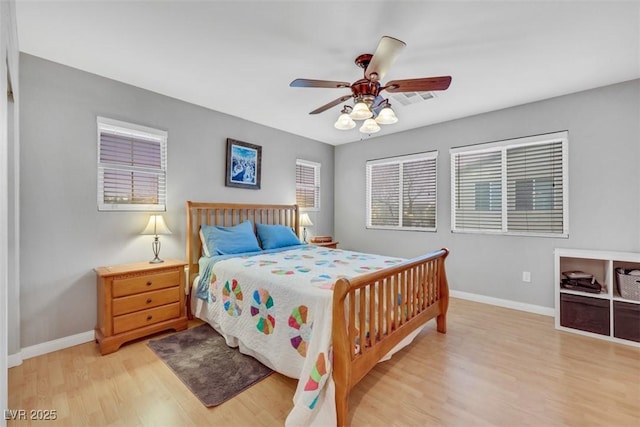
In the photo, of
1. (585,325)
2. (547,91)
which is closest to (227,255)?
(585,325)

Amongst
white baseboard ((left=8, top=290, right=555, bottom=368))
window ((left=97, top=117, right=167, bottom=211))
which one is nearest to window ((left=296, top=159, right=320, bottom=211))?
window ((left=97, top=117, right=167, bottom=211))

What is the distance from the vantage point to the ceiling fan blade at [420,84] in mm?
1912

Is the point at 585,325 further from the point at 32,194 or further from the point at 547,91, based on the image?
the point at 32,194

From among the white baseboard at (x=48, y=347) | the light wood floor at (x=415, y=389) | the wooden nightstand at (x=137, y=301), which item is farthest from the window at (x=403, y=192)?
the white baseboard at (x=48, y=347)

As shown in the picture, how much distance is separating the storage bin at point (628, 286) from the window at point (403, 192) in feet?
6.51

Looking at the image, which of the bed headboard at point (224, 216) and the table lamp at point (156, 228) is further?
the bed headboard at point (224, 216)

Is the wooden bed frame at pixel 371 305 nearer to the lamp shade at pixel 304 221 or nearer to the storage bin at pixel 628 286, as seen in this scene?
the lamp shade at pixel 304 221

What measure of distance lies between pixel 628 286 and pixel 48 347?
17.5ft

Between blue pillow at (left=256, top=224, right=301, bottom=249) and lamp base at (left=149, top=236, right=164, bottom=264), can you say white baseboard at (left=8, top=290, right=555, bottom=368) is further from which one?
blue pillow at (left=256, top=224, right=301, bottom=249)

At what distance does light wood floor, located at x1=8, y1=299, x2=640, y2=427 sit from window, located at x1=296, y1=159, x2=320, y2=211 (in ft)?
9.91

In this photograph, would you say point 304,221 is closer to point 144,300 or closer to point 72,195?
point 144,300

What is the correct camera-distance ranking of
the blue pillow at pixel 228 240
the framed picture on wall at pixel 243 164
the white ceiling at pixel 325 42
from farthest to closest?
the framed picture on wall at pixel 243 164, the blue pillow at pixel 228 240, the white ceiling at pixel 325 42

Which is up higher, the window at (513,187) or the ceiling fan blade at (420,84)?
the ceiling fan blade at (420,84)

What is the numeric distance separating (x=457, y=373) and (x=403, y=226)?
2664 mm
